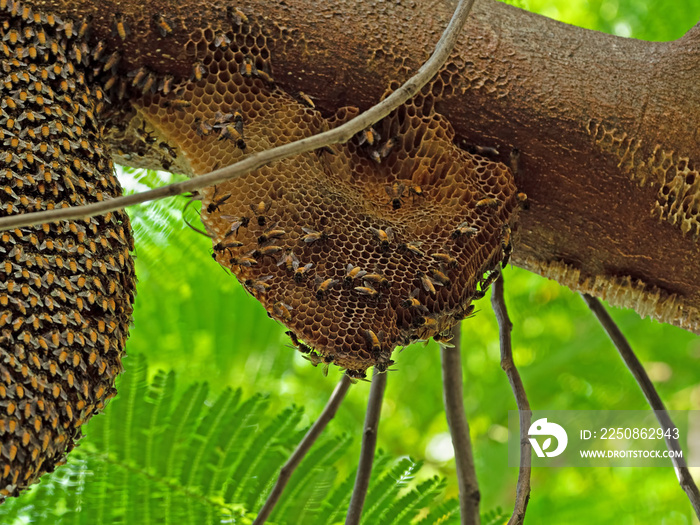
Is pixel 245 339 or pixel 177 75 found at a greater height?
pixel 245 339

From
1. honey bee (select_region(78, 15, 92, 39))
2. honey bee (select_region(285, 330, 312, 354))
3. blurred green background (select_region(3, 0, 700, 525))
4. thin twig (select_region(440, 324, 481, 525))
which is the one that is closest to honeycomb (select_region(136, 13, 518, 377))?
honey bee (select_region(285, 330, 312, 354))

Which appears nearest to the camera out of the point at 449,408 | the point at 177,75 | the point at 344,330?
the point at 344,330

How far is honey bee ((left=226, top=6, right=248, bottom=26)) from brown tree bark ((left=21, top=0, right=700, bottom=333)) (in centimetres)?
1

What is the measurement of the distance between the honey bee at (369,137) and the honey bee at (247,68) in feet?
0.62

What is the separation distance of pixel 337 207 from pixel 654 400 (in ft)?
2.66

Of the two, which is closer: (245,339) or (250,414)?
(250,414)

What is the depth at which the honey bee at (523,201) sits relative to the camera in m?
1.09

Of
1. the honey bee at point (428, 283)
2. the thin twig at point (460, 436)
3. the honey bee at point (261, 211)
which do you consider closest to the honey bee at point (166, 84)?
the honey bee at point (261, 211)

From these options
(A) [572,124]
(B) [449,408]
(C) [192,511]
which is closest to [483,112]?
(A) [572,124]

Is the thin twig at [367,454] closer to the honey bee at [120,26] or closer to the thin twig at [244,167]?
the thin twig at [244,167]

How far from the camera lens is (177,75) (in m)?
1.02

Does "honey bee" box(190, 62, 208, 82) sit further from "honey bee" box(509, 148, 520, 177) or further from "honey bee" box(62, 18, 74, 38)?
"honey bee" box(509, 148, 520, 177)

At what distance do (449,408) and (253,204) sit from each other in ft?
2.49

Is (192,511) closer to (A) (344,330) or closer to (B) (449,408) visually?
(B) (449,408)
